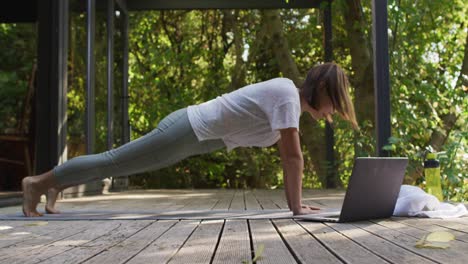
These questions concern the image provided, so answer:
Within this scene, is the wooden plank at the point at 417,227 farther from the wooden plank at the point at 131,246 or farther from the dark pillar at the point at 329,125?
the dark pillar at the point at 329,125

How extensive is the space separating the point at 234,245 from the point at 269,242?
0.41ft

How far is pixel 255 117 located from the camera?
2.63 metres

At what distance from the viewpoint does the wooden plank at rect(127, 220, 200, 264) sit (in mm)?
1438

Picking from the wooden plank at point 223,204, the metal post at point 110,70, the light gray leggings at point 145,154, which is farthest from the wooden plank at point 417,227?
the metal post at point 110,70

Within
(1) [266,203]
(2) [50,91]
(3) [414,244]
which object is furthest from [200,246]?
(2) [50,91]

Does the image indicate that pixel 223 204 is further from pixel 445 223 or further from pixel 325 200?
pixel 445 223

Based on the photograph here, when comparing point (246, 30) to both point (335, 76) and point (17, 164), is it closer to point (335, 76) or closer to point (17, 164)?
point (17, 164)

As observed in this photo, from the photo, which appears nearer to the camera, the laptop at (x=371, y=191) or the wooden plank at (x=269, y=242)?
the wooden plank at (x=269, y=242)

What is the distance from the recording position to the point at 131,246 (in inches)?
66.2

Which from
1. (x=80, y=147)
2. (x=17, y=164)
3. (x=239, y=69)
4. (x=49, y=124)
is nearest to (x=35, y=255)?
(x=49, y=124)

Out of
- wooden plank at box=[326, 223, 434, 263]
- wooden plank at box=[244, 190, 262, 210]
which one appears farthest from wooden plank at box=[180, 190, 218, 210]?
wooden plank at box=[326, 223, 434, 263]

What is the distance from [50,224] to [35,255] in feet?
2.98

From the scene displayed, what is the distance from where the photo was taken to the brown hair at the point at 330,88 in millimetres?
2490

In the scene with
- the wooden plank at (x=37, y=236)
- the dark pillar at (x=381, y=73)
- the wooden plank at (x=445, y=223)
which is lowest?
the wooden plank at (x=445, y=223)
